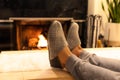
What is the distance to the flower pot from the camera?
9.12 feet

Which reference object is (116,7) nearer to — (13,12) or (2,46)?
(13,12)

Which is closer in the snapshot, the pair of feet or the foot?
the pair of feet

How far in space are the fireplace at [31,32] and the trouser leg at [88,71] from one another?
1.55 metres

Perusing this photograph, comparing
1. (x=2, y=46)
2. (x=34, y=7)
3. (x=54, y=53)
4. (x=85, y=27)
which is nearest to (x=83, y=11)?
(x=85, y=27)

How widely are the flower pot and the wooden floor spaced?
107 cm

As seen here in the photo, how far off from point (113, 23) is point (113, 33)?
13 centimetres

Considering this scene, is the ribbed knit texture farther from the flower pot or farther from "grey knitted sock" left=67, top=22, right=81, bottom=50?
the flower pot

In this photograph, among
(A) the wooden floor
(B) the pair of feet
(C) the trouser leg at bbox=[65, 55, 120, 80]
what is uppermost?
(B) the pair of feet

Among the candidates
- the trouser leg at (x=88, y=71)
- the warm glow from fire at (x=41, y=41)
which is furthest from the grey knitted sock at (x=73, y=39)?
the warm glow from fire at (x=41, y=41)

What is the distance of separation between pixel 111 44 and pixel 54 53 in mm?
1681

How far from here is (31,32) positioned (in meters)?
2.77

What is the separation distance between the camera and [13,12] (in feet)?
8.85

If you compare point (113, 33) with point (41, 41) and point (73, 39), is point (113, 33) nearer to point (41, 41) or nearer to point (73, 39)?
point (41, 41)

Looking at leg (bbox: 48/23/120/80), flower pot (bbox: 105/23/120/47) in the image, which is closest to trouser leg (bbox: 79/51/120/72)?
leg (bbox: 48/23/120/80)
